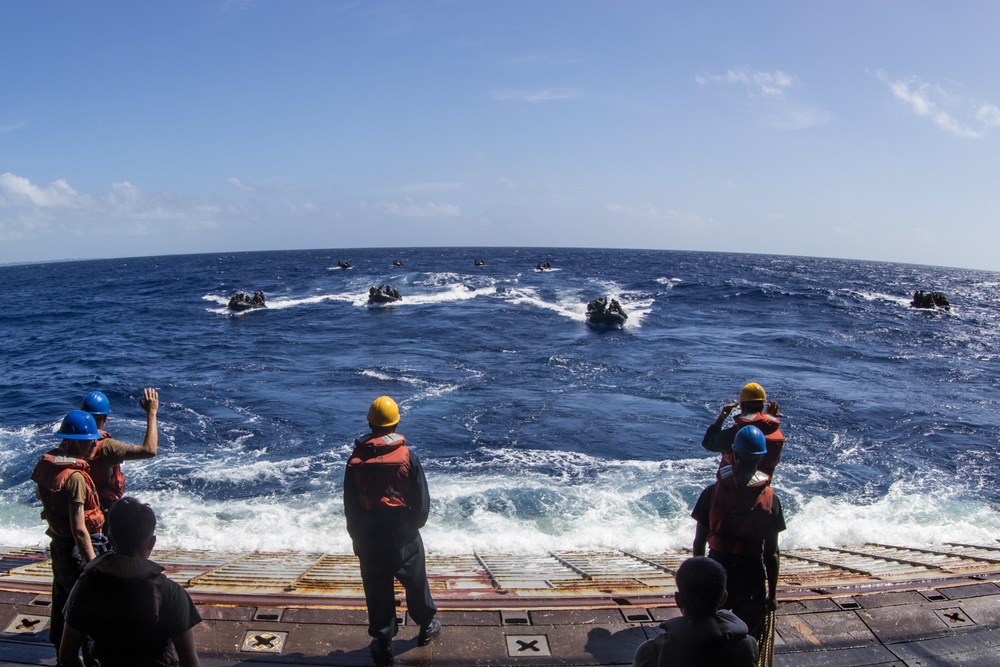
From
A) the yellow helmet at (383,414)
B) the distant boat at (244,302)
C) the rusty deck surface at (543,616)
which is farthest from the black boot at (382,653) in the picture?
the distant boat at (244,302)

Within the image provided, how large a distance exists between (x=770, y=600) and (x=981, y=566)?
3.73 meters

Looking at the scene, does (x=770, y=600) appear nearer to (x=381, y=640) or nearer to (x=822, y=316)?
(x=381, y=640)

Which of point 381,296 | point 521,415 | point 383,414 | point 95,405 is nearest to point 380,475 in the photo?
point 383,414

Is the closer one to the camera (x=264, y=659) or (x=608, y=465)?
(x=264, y=659)

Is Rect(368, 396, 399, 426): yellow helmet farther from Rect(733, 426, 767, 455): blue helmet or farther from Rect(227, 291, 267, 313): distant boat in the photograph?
Rect(227, 291, 267, 313): distant boat

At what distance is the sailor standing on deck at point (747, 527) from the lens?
13.4ft

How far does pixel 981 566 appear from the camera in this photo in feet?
21.0

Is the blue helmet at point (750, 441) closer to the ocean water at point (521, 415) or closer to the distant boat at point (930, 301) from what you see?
the ocean water at point (521, 415)

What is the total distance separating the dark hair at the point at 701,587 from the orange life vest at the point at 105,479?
4.32 meters

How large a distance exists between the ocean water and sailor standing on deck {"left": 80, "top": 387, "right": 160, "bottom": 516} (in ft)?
15.7

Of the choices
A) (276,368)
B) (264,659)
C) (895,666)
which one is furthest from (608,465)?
(276,368)

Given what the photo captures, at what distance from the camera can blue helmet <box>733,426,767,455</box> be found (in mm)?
4035

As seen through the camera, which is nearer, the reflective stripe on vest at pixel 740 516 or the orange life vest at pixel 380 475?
the reflective stripe on vest at pixel 740 516

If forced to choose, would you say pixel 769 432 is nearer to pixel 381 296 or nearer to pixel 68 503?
pixel 68 503
